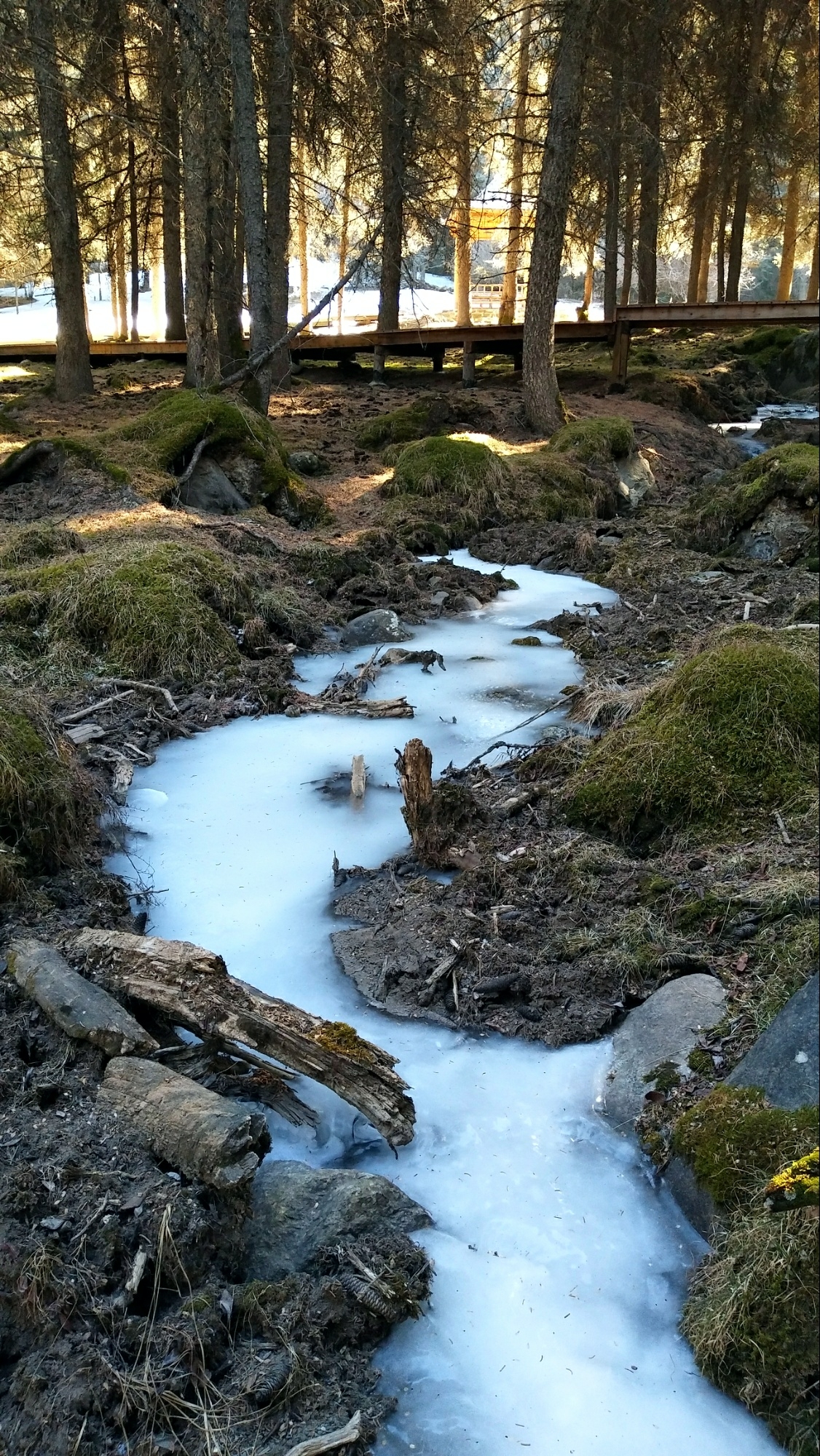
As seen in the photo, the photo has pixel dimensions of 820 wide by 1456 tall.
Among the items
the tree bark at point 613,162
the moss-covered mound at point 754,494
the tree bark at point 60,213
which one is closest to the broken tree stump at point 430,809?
the moss-covered mound at point 754,494

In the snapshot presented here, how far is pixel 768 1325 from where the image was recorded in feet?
9.21

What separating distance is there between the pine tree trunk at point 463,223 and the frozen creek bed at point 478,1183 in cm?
1286

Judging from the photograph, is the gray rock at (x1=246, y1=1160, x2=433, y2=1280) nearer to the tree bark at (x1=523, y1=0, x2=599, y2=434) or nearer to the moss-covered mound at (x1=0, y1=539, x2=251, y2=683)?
the moss-covered mound at (x1=0, y1=539, x2=251, y2=683)

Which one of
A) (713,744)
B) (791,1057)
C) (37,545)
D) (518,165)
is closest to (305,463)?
(37,545)

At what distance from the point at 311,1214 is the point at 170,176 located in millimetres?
18844

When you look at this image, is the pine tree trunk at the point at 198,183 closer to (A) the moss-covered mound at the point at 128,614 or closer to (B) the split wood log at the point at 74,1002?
(A) the moss-covered mound at the point at 128,614

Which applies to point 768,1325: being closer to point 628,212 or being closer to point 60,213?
point 60,213

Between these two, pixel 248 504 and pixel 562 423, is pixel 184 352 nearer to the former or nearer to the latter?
pixel 562 423

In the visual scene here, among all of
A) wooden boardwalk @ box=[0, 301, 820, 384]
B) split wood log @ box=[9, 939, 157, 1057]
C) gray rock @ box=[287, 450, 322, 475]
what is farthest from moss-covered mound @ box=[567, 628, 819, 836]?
wooden boardwalk @ box=[0, 301, 820, 384]

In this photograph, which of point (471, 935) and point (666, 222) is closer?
point (471, 935)

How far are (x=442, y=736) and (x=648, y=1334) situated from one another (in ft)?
15.2

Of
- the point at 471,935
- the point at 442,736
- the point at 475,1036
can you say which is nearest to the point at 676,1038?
the point at 475,1036

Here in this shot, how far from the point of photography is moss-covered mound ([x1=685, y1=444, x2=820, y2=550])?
1057 centimetres

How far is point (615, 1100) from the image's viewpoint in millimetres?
3941
